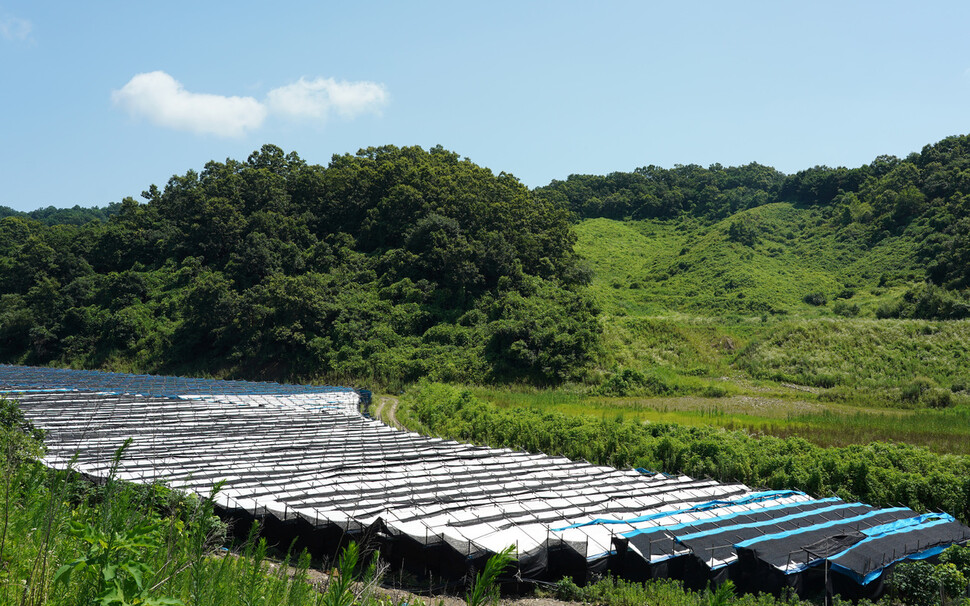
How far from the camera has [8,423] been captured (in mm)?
9680

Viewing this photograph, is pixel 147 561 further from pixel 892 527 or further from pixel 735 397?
pixel 735 397

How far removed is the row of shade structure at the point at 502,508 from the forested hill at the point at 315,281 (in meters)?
20.2

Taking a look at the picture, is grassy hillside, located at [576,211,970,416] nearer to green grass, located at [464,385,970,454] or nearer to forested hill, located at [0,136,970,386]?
forested hill, located at [0,136,970,386]

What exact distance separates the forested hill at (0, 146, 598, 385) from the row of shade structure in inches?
793

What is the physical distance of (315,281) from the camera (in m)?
43.8

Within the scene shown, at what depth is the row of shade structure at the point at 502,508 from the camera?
32.2ft

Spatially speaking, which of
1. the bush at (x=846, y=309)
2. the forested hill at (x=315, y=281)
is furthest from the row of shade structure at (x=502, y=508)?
the bush at (x=846, y=309)

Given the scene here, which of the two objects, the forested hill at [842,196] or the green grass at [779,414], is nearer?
the green grass at [779,414]

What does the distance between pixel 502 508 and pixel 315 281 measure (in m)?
34.9

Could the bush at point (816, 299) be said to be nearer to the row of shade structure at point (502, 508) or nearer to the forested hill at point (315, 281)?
the forested hill at point (315, 281)

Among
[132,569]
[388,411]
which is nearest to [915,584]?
[132,569]

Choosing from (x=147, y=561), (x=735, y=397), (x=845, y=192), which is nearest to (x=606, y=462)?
(x=735, y=397)

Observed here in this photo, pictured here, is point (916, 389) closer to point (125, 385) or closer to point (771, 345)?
point (771, 345)

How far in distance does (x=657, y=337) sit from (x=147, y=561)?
1614 inches
